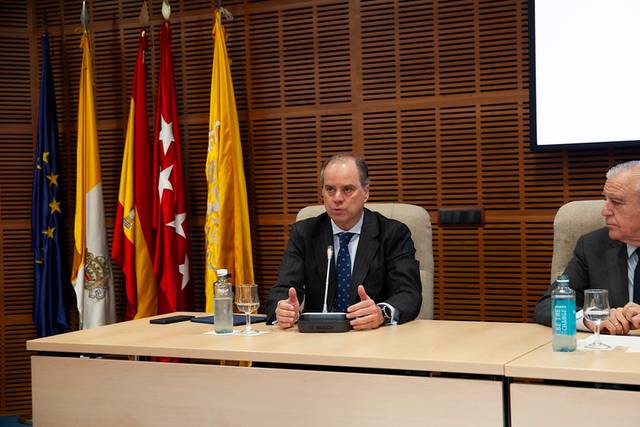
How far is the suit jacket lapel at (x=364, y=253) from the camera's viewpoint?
3371 millimetres

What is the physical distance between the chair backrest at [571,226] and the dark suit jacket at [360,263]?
1.89 feet

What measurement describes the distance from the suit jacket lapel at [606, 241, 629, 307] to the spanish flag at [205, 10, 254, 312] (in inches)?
91.7

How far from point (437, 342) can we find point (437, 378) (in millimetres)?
371

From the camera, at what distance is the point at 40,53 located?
5.49 meters

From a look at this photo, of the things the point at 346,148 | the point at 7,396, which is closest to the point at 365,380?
the point at 346,148

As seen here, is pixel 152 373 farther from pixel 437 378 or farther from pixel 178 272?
pixel 178 272

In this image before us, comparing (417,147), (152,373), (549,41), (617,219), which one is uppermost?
(549,41)

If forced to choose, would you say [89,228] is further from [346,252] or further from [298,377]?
[298,377]

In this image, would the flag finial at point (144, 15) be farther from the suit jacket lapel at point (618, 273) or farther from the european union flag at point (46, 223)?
the suit jacket lapel at point (618, 273)

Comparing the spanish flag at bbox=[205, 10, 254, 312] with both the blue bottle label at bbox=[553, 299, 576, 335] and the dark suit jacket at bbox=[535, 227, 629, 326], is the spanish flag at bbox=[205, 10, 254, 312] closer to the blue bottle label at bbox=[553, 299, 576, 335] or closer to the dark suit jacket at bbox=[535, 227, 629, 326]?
the dark suit jacket at bbox=[535, 227, 629, 326]

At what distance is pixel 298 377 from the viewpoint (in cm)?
239

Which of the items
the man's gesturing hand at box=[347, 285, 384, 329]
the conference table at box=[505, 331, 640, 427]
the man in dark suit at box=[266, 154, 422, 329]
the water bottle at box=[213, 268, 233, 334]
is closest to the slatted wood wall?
the man in dark suit at box=[266, 154, 422, 329]

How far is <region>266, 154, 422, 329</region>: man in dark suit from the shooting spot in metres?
3.37

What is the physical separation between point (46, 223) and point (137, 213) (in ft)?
2.14
